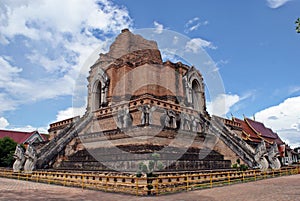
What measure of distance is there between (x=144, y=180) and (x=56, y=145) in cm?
1085

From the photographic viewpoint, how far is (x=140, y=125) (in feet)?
47.6

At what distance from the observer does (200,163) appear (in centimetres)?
1488

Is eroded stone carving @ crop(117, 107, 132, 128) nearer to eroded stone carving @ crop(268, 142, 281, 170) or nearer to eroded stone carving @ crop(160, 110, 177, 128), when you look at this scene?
eroded stone carving @ crop(160, 110, 177, 128)

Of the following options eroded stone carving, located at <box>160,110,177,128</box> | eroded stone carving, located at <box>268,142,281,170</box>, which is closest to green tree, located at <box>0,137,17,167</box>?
eroded stone carving, located at <box>160,110,177,128</box>

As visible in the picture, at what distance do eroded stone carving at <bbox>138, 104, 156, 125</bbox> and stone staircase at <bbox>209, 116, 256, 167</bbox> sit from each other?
243 inches

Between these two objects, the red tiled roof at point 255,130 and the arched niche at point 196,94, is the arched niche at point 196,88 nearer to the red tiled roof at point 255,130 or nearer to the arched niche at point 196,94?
the arched niche at point 196,94

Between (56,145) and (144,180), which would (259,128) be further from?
(144,180)

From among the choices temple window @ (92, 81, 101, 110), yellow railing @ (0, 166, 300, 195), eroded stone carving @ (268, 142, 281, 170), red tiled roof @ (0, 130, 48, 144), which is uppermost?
temple window @ (92, 81, 101, 110)

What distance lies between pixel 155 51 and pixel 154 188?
18.7 meters

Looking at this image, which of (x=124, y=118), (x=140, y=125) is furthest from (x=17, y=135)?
(x=140, y=125)

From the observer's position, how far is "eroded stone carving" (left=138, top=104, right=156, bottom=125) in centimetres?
1669

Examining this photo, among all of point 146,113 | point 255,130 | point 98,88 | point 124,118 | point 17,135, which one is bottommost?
point 17,135

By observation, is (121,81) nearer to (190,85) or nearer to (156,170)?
(190,85)

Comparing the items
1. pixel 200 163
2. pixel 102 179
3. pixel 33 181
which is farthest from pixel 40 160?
pixel 200 163
